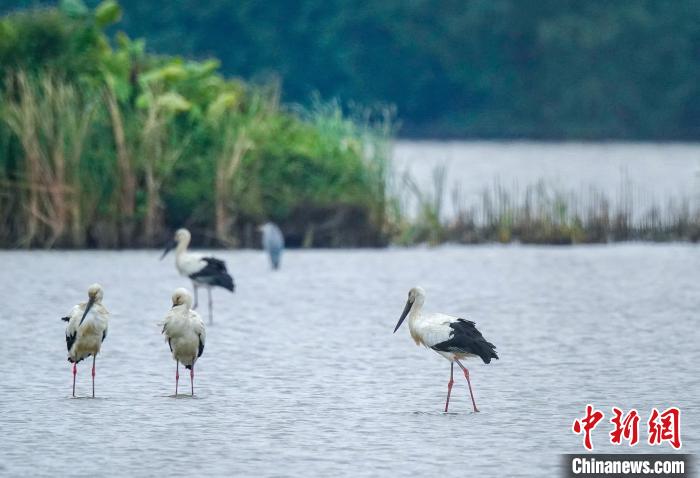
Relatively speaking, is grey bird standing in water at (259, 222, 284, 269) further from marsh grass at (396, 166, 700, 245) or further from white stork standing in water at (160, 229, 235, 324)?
white stork standing in water at (160, 229, 235, 324)

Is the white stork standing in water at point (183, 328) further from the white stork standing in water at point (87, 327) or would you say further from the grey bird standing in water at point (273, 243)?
the grey bird standing in water at point (273, 243)

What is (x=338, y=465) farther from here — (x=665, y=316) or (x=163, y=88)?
(x=163, y=88)

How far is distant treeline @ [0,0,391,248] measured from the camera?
23766 millimetres

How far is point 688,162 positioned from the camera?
5694 centimetres

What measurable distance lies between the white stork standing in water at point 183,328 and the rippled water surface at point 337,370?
387 millimetres

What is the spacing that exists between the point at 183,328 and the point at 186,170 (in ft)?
44.7

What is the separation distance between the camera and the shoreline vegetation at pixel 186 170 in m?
23.8

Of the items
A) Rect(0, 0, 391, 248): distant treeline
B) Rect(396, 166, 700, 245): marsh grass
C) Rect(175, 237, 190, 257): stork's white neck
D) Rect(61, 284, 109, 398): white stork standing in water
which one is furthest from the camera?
Rect(396, 166, 700, 245): marsh grass

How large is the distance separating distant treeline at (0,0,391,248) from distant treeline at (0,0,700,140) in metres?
42.2

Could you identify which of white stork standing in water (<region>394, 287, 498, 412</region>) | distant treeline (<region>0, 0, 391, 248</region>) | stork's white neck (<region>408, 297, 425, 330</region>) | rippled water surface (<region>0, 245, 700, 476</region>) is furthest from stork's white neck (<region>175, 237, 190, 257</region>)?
white stork standing in water (<region>394, 287, 498, 412</region>)

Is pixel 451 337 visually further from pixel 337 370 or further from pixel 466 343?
pixel 337 370

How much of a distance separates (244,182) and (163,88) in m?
2.19

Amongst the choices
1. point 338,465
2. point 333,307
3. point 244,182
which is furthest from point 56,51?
point 338,465

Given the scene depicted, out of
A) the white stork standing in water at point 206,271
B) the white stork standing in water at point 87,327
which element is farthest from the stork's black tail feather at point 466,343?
the white stork standing in water at point 206,271
